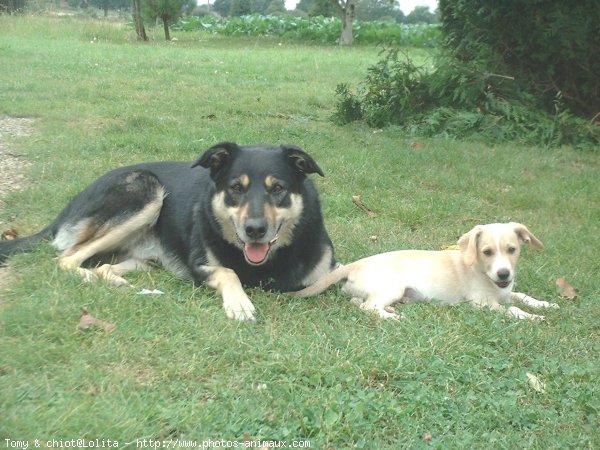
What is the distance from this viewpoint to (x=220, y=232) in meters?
4.61

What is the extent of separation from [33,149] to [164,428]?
6715 millimetres

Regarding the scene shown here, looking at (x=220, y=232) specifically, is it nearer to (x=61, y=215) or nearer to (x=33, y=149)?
(x=61, y=215)

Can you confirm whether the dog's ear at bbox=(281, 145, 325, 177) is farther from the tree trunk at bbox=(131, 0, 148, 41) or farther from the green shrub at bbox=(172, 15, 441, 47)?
the green shrub at bbox=(172, 15, 441, 47)

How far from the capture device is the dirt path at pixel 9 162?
227 inches

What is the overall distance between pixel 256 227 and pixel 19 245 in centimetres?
203

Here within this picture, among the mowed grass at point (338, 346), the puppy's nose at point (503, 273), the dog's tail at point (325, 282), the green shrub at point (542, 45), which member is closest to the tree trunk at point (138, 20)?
the green shrub at point (542, 45)

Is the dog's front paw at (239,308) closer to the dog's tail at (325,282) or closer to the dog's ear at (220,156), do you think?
the dog's tail at (325,282)

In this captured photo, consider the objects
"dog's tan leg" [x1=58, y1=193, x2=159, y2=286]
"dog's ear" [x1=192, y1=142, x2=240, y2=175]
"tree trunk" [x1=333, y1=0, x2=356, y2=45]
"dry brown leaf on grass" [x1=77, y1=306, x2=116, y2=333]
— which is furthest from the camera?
"tree trunk" [x1=333, y1=0, x2=356, y2=45]

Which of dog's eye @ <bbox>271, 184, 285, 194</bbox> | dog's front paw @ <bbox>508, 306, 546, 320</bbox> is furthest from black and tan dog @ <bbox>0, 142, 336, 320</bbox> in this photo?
dog's front paw @ <bbox>508, 306, 546, 320</bbox>

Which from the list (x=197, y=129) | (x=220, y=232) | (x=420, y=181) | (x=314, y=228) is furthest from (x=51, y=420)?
(x=197, y=129)

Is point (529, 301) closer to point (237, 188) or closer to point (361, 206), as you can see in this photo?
point (237, 188)

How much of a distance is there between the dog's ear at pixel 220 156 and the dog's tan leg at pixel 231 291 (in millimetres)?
718

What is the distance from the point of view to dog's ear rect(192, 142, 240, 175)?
445 centimetres

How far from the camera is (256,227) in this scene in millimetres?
4125
